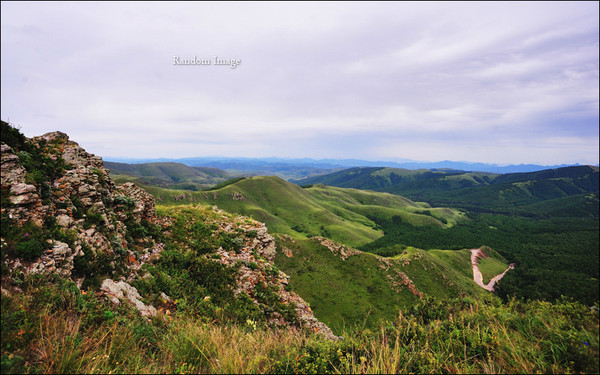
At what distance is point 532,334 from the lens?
531 cm

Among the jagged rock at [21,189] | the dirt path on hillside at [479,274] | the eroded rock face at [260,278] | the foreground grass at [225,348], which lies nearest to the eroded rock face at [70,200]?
the jagged rock at [21,189]

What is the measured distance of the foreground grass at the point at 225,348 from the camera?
4.08m

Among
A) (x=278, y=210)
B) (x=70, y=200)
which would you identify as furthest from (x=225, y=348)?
(x=278, y=210)

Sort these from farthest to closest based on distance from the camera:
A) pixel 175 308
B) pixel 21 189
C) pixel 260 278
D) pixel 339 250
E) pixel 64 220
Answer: pixel 339 250, pixel 260 278, pixel 175 308, pixel 64 220, pixel 21 189

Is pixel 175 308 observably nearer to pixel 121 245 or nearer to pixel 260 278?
pixel 121 245

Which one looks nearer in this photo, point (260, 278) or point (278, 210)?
→ point (260, 278)

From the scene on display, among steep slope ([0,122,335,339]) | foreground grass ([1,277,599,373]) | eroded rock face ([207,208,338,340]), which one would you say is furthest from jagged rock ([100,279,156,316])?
eroded rock face ([207,208,338,340])

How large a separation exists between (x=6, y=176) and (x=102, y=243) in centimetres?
377

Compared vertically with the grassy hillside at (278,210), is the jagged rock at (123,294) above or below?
above

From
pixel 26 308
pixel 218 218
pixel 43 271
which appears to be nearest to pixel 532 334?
pixel 26 308

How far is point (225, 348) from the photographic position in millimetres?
4723

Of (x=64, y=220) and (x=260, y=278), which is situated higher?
(x=64, y=220)

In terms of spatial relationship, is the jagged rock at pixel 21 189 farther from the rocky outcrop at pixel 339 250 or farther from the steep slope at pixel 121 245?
the rocky outcrop at pixel 339 250

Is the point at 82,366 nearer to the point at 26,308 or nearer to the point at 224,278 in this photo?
the point at 26,308
